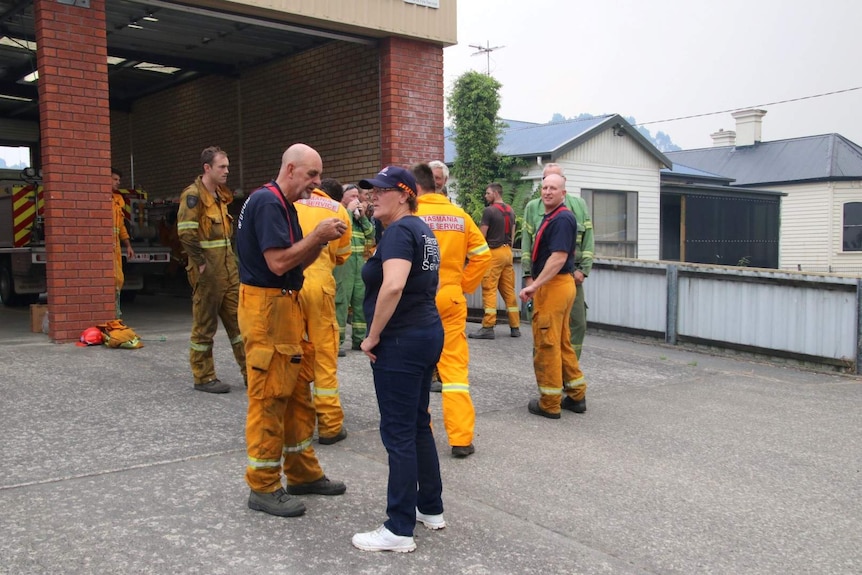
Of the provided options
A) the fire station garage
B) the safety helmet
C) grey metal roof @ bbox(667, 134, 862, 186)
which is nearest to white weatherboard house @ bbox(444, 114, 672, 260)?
the fire station garage

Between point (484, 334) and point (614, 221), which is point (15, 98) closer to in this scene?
point (484, 334)

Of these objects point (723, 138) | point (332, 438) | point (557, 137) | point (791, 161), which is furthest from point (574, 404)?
point (723, 138)

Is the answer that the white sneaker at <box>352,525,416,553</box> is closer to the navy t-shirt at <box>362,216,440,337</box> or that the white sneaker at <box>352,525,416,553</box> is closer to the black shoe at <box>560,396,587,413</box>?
the navy t-shirt at <box>362,216,440,337</box>

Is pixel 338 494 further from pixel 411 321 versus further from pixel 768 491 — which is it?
pixel 768 491

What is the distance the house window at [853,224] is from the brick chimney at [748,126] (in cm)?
578

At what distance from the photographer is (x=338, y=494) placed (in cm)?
466

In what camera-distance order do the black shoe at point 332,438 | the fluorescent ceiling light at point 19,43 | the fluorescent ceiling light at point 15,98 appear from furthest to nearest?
1. the fluorescent ceiling light at point 15,98
2. the fluorescent ceiling light at point 19,43
3. the black shoe at point 332,438

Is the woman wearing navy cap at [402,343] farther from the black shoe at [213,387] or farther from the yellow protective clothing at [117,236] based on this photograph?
the yellow protective clothing at [117,236]

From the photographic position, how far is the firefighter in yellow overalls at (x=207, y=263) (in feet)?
23.1

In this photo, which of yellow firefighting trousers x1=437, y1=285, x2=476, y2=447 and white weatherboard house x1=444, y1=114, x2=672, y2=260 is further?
white weatherboard house x1=444, y1=114, x2=672, y2=260

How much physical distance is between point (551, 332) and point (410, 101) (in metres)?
6.10

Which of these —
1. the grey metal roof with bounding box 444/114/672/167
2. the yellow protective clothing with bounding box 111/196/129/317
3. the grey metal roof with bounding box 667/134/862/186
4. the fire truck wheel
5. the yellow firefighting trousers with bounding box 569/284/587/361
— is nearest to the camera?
the yellow firefighting trousers with bounding box 569/284/587/361

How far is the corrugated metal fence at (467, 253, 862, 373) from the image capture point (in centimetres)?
916

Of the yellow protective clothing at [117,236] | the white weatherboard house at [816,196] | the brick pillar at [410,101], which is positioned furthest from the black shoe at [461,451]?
the white weatherboard house at [816,196]
